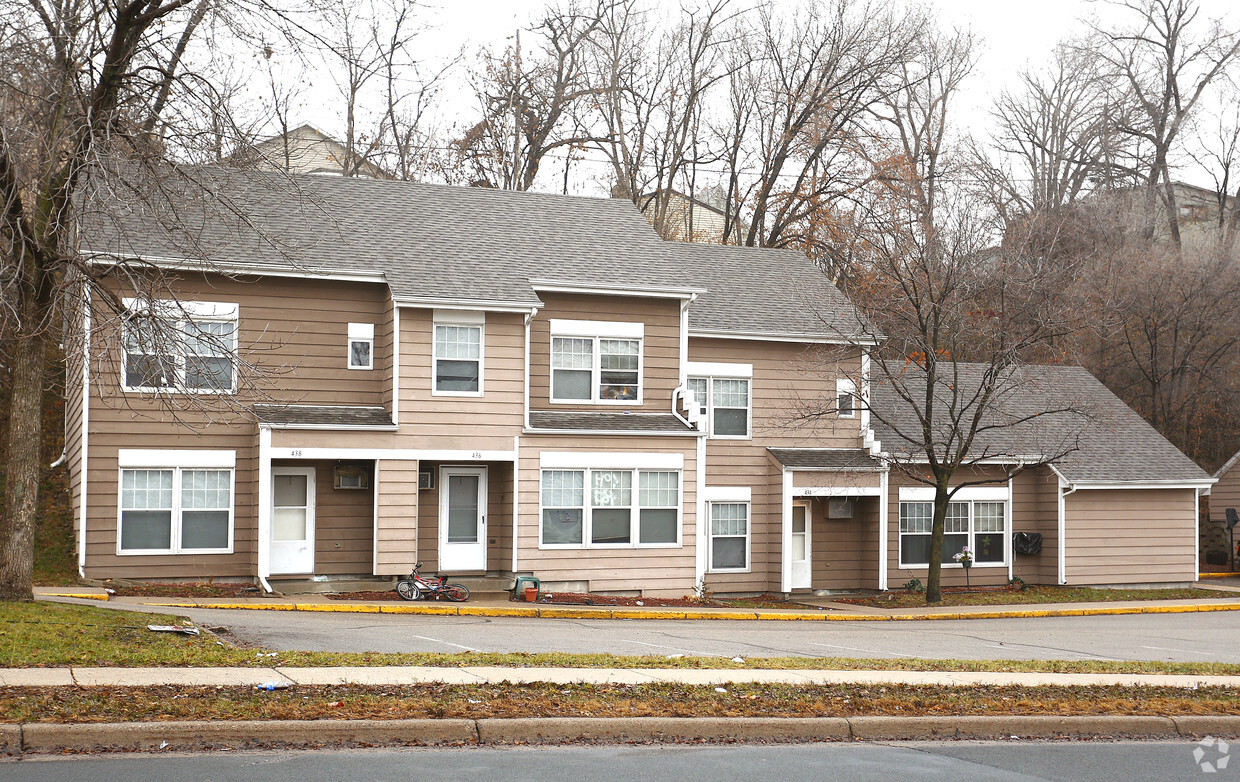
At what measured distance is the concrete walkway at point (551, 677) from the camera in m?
10.2

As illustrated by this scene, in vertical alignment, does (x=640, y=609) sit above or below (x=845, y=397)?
below

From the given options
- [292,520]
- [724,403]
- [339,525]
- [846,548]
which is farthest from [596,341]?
[846,548]

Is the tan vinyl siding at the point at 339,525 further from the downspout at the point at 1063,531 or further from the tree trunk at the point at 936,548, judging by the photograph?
the downspout at the point at 1063,531

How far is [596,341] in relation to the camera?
81.5 feet

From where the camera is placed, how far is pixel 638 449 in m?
24.0

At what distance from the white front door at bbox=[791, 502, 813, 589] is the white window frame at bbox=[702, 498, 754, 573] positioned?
47.0 inches

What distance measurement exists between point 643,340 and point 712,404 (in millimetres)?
2422

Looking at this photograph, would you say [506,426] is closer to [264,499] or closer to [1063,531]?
[264,499]

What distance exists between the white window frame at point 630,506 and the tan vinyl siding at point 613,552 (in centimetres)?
7

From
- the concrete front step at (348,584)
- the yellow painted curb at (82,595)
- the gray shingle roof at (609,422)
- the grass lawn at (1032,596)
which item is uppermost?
the gray shingle roof at (609,422)

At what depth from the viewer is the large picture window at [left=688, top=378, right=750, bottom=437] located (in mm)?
26233

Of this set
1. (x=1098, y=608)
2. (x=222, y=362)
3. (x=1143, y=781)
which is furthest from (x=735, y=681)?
(x=1098, y=608)

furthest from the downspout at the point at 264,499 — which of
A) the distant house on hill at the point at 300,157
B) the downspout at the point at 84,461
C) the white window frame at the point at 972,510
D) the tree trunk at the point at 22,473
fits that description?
the white window frame at the point at 972,510

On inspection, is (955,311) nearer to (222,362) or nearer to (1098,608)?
(1098,608)
